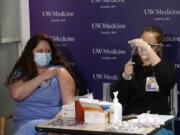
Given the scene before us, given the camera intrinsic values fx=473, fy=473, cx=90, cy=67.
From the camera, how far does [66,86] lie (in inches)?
154

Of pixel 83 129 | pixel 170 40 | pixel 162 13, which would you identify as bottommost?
pixel 83 129

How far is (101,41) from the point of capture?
175 inches

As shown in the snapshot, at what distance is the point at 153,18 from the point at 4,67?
60.2 inches

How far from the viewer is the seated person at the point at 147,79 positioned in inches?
140

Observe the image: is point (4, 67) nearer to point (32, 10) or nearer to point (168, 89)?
point (32, 10)

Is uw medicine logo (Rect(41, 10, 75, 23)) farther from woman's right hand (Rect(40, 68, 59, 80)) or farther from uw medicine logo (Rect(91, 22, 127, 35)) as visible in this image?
woman's right hand (Rect(40, 68, 59, 80))

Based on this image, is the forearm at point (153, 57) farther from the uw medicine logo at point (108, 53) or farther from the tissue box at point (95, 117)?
the uw medicine logo at point (108, 53)

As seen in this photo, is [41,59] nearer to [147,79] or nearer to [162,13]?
[147,79]

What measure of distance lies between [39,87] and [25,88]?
0.38 feet

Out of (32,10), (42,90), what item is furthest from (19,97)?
(32,10)

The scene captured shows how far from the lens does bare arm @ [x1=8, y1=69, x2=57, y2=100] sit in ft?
12.8

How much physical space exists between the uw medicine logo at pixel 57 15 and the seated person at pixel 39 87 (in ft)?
2.06

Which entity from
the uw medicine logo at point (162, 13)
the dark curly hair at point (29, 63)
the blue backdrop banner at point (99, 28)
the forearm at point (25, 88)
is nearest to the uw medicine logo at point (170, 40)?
the blue backdrop banner at point (99, 28)

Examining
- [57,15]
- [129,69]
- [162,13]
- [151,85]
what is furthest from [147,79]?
[57,15]
